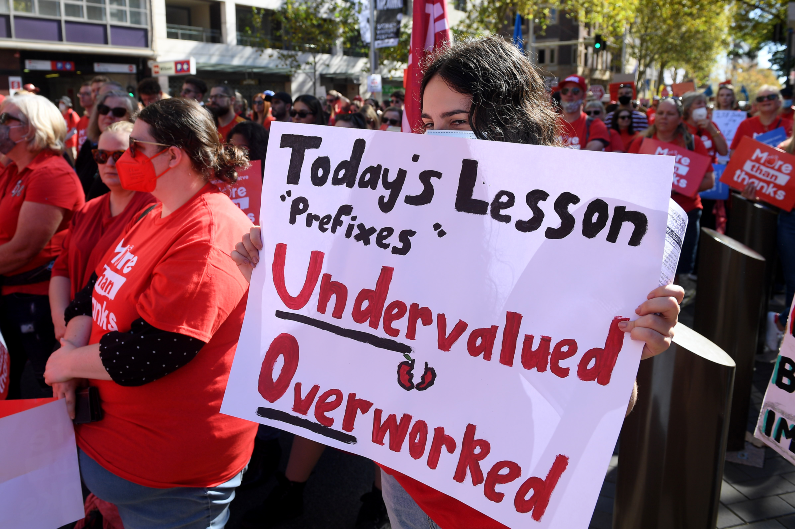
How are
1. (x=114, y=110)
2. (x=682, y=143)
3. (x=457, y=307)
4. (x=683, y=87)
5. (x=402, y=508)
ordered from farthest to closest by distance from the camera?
(x=683, y=87) → (x=682, y=143) → (x=114, y=110) → (x=402, y=508) → (x=457, y=307)

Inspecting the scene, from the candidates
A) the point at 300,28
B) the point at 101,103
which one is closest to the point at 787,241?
the point at 101,103

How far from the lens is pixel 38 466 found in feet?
6.25

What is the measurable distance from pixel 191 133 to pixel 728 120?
9.62m

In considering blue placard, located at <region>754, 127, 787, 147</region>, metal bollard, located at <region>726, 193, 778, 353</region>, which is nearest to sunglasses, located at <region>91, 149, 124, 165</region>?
metal bollard, located at <region>726, 193, 778, 353</region>

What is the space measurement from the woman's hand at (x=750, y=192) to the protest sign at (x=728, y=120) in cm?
540

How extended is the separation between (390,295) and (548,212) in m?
0.39

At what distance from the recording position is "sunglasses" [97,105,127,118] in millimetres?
4449

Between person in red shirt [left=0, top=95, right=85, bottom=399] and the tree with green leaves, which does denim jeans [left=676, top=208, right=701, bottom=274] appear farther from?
the tree with green leaves

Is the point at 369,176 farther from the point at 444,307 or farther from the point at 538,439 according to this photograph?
the point at 538,439

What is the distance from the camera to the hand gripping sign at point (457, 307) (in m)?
1.13

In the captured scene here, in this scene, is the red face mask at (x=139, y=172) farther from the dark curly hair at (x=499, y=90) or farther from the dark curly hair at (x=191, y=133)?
the dark curly hair at (x=499, y=90)

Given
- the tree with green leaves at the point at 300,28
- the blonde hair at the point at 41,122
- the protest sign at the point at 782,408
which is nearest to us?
the protest sign at the point at 782,408

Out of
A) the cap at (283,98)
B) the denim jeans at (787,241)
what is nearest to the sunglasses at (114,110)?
the cap at (283,98)

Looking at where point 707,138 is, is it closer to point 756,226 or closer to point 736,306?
point 756,226
